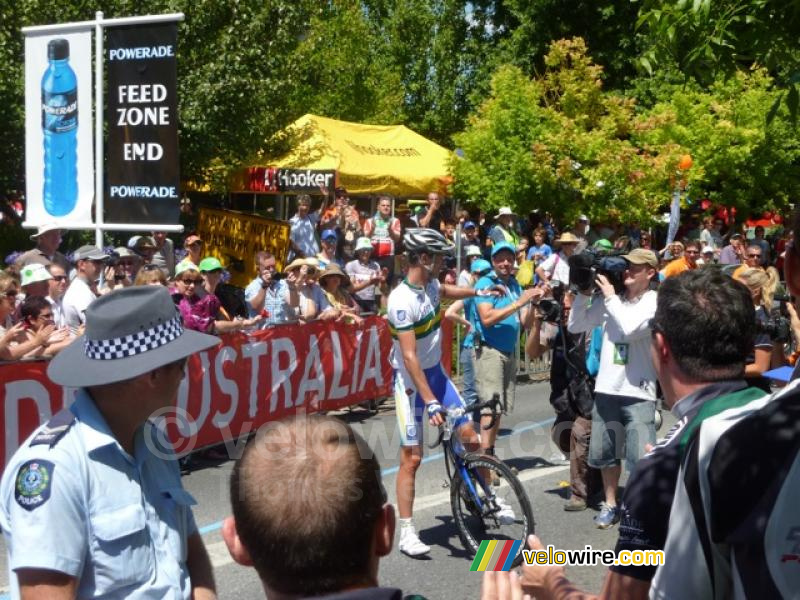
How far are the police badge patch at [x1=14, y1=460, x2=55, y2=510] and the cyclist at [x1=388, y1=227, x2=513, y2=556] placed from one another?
4290 millimetres

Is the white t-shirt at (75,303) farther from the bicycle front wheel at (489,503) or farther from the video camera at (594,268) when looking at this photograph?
the video camera at (594,268)

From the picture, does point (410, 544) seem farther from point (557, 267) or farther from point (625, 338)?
point (557, 267)

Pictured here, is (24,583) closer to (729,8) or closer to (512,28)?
(729,8)

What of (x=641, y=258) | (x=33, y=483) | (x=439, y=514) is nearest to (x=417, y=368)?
(x=439, y=514)

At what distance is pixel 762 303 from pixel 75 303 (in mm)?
6248

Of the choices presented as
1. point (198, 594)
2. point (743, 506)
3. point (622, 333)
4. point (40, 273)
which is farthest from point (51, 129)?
point (743, 506)

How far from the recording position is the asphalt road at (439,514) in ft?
21.0

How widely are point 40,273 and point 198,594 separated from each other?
681 centimetres

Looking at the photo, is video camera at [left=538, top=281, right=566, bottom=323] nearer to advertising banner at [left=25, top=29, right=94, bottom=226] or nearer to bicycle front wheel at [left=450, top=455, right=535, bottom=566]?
bicycle front wheel at [left=450, top=455, right=535, bottom=566]

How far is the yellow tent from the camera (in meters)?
20.5

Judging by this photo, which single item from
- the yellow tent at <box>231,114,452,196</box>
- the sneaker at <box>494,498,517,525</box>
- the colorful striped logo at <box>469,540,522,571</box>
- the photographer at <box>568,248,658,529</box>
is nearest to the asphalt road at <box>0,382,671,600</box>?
the sneaker at <box>494,498,517,525</box>

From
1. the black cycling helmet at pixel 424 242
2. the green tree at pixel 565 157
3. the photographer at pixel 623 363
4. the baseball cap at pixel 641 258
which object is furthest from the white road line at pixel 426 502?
the green tree at pixel 565 157

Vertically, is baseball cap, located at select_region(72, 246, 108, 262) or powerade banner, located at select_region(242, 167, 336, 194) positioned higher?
powerade banner, located at select_region(242, 167, 336, 194)

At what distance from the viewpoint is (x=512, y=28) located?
35469mm
